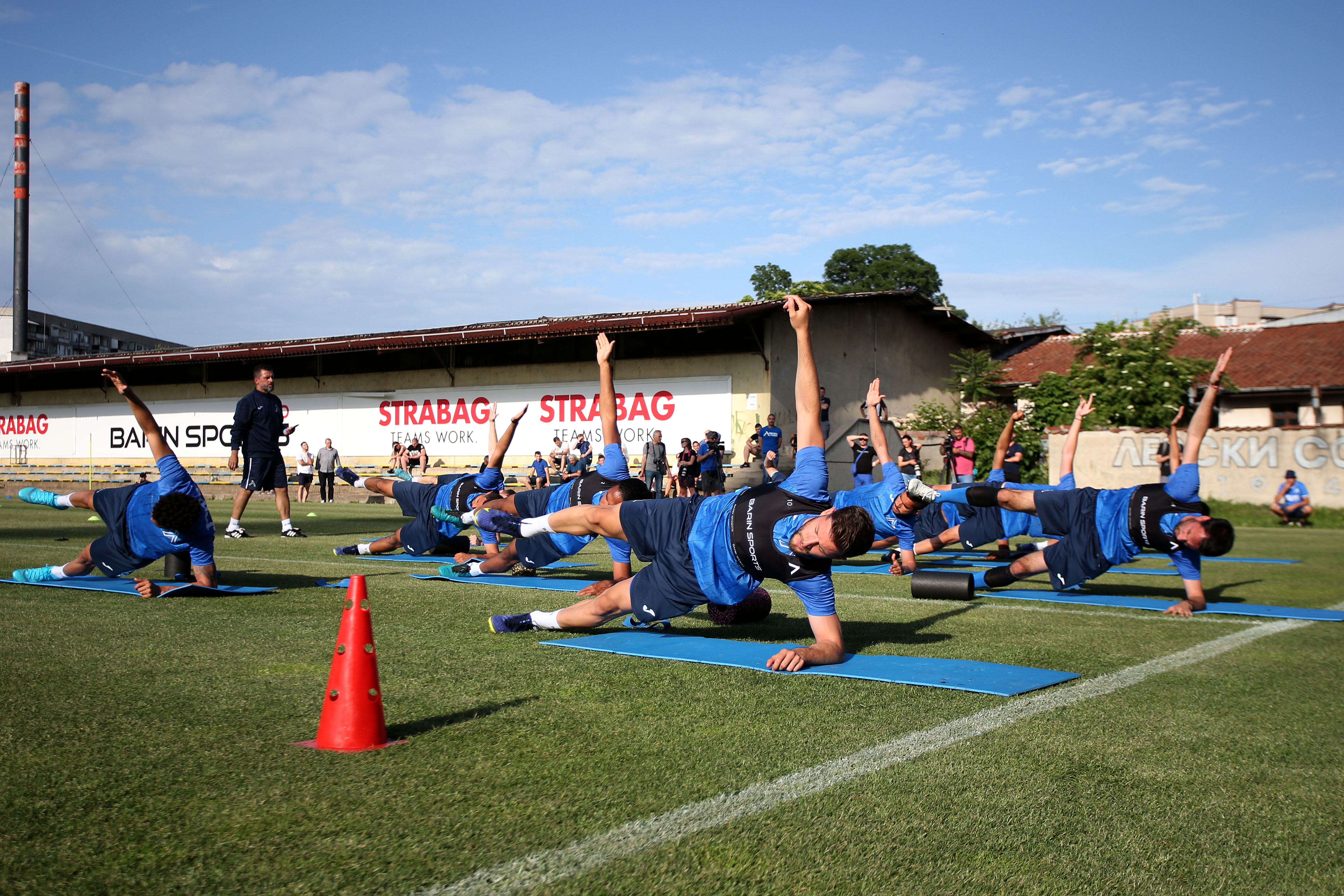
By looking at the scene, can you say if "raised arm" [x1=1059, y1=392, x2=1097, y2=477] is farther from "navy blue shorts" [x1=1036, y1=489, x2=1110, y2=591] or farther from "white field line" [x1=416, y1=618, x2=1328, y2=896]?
"white field line" [x1=416, y1=618, x2=1328, y2=896]

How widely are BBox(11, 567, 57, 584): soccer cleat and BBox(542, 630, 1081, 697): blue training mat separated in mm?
4411

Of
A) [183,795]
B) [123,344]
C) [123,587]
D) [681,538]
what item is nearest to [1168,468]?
[681,538]

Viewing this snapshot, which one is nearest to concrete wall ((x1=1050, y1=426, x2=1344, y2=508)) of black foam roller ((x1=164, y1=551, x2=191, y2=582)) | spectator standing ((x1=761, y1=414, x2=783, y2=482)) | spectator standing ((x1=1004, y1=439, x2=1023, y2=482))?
spectator standing ((x1=761, y1=414, x2=783, y2=482))

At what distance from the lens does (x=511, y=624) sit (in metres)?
5.44

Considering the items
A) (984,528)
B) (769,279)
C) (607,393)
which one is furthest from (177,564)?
(769,279)

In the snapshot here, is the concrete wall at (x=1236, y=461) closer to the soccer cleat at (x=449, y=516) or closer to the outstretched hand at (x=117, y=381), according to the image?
the soccer cleat at (x=449, y=516)

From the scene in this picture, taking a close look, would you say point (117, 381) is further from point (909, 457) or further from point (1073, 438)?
point (909, 457)

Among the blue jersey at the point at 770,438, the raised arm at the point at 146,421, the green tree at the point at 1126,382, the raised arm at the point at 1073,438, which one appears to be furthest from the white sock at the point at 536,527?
the green tree at the point at 1126,382

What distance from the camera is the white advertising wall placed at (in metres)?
23.8

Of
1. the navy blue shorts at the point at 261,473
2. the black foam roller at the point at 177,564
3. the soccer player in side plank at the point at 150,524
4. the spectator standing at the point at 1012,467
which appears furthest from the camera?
the navy blue shorts at the point at 261,473

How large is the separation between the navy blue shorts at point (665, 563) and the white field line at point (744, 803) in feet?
5.07

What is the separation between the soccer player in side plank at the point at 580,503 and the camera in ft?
22.3

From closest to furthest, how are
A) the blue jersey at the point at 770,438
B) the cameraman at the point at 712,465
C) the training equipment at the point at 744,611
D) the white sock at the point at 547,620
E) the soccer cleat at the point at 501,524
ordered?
the white sock at the point at 547,620, the soccer cleat at the point at 501,524, the training equipment at the point at 744,611, the blue jersey at the point at 770,438, the cameraman at the point at 712,465

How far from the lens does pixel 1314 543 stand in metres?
14.8
